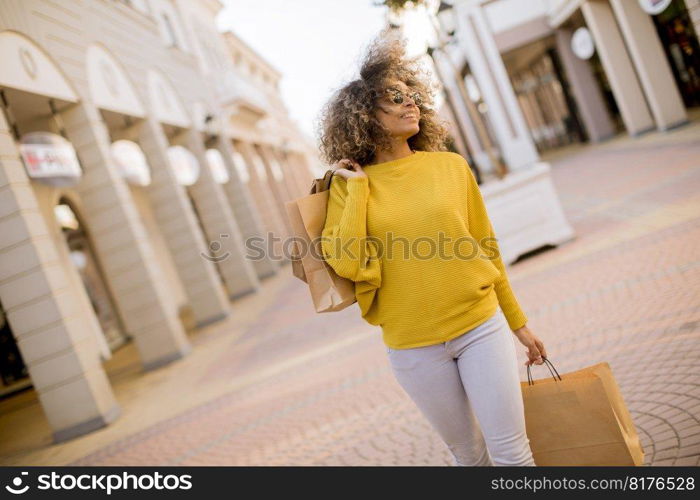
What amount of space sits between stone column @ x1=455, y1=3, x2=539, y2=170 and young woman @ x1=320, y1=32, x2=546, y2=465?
18547 millimetres

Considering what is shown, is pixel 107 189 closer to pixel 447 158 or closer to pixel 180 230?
pixel 180 230

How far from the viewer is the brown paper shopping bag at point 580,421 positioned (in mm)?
2037

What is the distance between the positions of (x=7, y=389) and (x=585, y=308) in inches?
510

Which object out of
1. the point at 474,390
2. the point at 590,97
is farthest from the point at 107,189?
the point at 590,97

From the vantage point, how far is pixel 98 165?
1039 centimetres

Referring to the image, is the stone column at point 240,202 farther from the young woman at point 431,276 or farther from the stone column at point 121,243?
the young woman at point 431,276

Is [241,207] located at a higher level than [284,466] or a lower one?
higher

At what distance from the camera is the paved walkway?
378 cm

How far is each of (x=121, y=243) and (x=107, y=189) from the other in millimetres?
978

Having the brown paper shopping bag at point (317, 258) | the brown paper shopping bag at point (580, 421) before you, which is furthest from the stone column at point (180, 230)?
the brown paper shopping bag at point (580, 421)

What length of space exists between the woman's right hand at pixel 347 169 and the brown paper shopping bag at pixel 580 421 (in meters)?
0.97

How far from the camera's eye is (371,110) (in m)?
2.26
